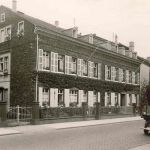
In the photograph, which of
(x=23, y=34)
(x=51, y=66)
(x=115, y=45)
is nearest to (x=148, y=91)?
(x=51, y=66)

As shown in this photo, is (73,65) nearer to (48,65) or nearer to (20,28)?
(48,65)

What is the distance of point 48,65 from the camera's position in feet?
84.3

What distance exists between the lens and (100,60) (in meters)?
32.2

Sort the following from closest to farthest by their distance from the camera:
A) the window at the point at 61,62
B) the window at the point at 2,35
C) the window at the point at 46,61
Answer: the window at the point at 46,61 < the window at the point at 61,62 < the window at the point at 2,35

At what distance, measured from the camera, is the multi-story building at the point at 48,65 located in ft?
81.7

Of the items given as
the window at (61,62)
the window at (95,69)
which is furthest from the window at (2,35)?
the window at (95,69)

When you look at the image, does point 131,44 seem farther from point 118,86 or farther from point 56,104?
point 56,104

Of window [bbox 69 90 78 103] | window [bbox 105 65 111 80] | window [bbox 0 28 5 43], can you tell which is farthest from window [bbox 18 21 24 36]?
window [bbox 105 65 111 80]

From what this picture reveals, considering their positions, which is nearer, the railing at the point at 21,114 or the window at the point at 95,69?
the railing at the point at 21,114

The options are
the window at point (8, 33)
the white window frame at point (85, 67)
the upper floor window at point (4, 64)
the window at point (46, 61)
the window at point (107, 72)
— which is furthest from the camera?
the window at point (107, 72)

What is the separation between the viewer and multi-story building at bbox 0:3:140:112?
24.9 m

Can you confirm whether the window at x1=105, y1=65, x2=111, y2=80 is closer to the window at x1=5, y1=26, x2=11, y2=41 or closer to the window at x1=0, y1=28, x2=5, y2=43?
the window at x1=5, y1=26, x2=11, y2=41

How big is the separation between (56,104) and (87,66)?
6.28 meters

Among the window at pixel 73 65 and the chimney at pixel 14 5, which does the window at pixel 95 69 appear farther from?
the chimney at pixel 14 5
